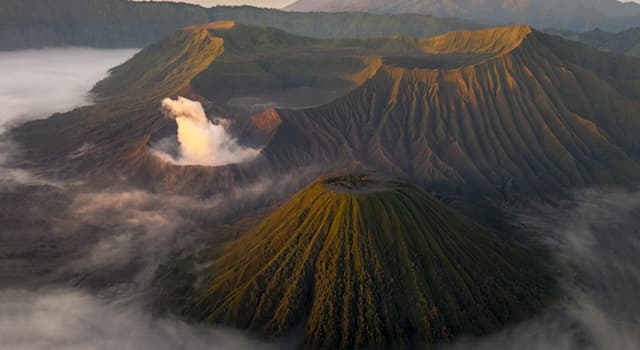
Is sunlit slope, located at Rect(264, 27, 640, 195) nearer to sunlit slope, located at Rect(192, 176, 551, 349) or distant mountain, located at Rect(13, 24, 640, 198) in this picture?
distant mountain, located at Rect(13, 24, 640, 198)

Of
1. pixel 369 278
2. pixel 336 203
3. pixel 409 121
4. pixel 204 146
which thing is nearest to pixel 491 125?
pixel 409 121

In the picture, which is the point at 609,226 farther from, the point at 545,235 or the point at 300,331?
the point at 300,331

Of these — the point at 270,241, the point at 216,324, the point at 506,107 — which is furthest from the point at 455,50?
the point at 216,324

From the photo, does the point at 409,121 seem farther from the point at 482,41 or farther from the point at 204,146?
the point at 482,41

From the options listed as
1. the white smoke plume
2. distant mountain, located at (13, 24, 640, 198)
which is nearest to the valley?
the white smoke plume

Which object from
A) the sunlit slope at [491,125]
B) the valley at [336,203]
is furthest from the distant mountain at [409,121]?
the valley at [336,203]

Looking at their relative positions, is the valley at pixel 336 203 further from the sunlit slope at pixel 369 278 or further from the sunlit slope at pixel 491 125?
the sunlit slope at pixel 491 125
